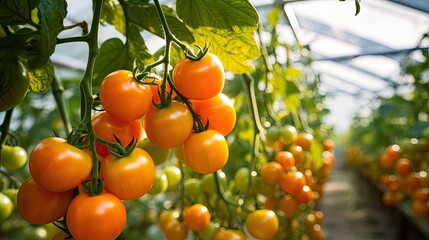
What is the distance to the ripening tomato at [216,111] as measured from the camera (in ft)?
1.50

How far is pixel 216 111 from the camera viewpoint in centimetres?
46

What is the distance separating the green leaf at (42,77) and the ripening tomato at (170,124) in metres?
0.22

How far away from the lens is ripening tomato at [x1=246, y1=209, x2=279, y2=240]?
657 millimetres

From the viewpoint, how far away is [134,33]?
0.60 meters

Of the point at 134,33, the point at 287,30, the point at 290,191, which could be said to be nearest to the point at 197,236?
the point at 290,191

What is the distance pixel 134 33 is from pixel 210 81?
0.24 m

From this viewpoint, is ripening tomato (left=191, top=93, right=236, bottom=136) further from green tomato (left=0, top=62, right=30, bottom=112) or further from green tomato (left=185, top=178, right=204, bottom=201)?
green tomato (left=185, top=178, right=204, bottom=201)

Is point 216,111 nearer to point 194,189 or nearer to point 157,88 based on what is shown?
point 157,88

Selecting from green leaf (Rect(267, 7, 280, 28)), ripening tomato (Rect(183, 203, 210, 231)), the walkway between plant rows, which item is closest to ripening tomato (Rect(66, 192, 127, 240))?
ripening tomato (Rect(183, 203, 210, 231))

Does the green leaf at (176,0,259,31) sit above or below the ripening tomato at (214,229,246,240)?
above

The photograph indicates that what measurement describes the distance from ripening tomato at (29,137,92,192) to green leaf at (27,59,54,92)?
9.3 inches

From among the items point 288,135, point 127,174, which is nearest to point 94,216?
point 127,174

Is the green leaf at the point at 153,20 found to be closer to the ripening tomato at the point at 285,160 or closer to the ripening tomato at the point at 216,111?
the ripening tomato at the point at 216,111

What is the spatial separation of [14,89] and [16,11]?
0.37 feet
